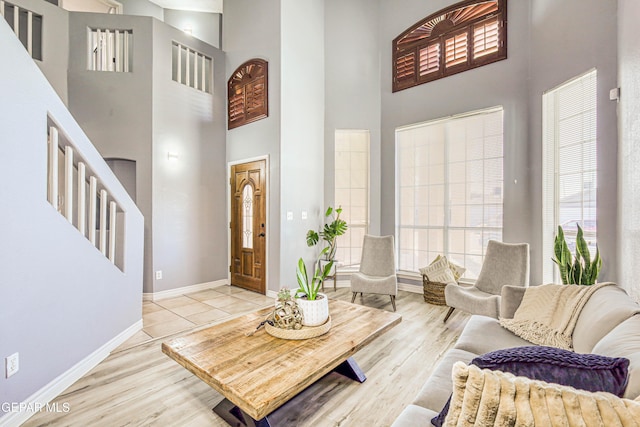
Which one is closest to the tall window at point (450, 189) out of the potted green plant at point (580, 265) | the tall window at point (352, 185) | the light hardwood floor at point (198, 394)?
the tall window at point (352, 185)

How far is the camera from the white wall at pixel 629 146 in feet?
6.50

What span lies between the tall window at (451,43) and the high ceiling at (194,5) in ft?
12.7

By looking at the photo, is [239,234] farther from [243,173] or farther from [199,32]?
[199,32]

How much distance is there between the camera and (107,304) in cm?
262

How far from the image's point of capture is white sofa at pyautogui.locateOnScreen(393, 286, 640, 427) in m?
1.07

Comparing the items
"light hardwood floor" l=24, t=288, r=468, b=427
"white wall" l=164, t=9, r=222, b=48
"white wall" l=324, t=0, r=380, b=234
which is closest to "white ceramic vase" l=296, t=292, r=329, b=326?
"light hardwood floor" l=24, t=288, r=468, b=427

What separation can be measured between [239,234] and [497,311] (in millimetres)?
3859

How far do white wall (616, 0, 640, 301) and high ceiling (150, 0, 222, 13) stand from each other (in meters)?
6.36

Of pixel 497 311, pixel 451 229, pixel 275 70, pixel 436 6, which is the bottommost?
pixel 497 311

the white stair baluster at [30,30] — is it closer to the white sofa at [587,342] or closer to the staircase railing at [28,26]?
the staircase railing at [28,26]

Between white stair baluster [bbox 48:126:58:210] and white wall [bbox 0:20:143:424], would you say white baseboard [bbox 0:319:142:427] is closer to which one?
white wall [bbox 0:20:143:424]

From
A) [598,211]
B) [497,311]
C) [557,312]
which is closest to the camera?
[557,312]

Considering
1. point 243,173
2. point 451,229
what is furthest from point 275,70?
point 451,229

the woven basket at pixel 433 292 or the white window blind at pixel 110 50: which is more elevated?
the white window blind at pixel 110 50
